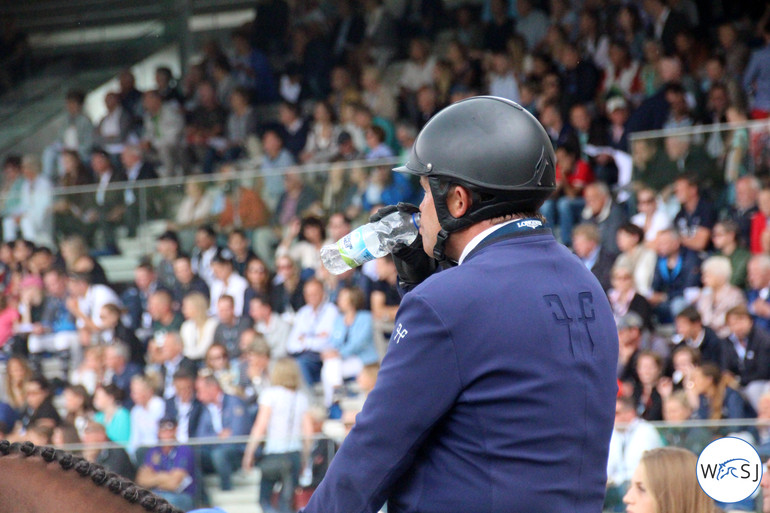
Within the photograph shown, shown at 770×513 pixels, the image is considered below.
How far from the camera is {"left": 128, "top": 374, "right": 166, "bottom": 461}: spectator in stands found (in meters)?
8.43

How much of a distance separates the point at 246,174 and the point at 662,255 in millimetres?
3689

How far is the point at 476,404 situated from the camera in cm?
158

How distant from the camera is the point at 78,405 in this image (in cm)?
876

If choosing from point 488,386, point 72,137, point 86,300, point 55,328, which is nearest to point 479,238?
point 488,386

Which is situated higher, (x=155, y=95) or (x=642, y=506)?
(x=155, y=95)

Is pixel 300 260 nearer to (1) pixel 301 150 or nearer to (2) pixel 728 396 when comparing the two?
(1) pixel 301 150

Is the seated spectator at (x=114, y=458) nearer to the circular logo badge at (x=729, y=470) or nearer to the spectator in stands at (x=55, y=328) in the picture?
the spectator in stands at (x=55, y=328)

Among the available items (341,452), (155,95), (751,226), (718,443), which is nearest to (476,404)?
(341,452)

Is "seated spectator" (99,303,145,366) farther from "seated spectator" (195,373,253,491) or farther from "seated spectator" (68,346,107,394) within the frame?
"seated spectator" (195,373,253,491)

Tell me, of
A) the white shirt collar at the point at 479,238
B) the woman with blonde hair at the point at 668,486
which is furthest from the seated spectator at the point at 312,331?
the white shirt collar at the point at 479,238

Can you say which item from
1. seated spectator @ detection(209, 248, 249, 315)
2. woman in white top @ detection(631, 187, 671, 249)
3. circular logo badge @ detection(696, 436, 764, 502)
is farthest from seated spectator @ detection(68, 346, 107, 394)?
circular logo badge @ detection(696, 436, 764, 502)

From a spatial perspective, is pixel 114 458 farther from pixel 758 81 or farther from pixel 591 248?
Answer: pixel 758 81

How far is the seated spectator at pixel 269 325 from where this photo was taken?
8.66 meters

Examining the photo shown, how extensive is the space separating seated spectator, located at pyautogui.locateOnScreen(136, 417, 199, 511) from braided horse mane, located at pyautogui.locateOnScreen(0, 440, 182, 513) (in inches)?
163
